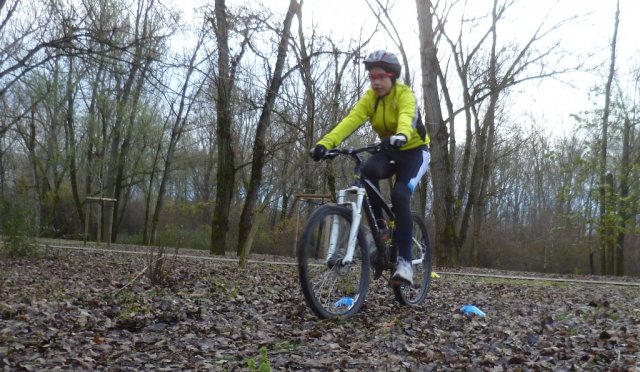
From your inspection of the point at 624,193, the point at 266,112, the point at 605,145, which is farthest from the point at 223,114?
the point at 624,193

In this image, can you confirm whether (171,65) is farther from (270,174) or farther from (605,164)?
(270,174)

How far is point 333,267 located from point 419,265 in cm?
176

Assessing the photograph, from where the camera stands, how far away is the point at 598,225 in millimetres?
25812

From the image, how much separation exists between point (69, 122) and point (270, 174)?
12.0 meters

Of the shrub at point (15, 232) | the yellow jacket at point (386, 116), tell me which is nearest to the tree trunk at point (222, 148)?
the shrub at point (15, 232)

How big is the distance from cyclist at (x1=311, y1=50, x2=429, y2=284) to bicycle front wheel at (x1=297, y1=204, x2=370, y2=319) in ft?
1.27

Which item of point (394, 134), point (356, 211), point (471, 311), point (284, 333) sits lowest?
point (284, 333)

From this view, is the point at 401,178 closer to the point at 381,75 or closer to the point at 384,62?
the point at 381,75

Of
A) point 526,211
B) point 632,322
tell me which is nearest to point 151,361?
point 632,322

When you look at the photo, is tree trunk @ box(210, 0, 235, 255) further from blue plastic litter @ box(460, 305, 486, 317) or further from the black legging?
blue plastic litter @ box(460, 305, 486, 317)

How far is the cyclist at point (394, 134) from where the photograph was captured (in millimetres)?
5262

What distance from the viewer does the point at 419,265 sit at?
6520 mm

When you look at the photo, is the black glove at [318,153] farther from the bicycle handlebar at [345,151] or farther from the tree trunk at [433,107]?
the tree trunk at [433,107]

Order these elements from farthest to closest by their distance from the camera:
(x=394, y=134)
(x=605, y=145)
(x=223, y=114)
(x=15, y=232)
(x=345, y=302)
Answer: (x=605, y=145) < (x=223, y=114) < (x=15, y=232) < (x=394, y=134) < (x=345, y=302)
